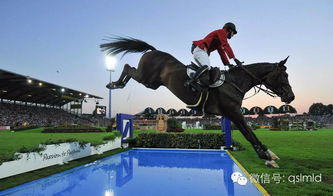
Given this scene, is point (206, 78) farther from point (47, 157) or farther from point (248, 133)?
point (47, 157)

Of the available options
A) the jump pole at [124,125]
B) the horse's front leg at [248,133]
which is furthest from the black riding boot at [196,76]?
the jump pole at [124,125]

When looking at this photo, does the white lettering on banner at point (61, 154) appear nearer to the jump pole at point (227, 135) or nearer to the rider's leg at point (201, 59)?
the rider's leg at point (201, 59)

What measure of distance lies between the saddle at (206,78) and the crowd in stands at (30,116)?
44.0 metres

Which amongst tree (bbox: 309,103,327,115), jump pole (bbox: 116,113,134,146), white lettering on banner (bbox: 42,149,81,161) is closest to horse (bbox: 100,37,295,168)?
white lettering on banner (bbox: 42,149,81,161)

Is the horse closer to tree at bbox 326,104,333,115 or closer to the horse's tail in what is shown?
the horse's tail

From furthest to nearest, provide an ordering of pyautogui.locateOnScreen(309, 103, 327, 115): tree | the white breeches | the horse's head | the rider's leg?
pyautogui.locateOnScreen(309, 103, 327, 115): tree → the horse's head → the white breeches → the rider's leg

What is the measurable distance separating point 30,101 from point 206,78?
62.2 meters

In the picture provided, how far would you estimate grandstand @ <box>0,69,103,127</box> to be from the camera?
36688 mm

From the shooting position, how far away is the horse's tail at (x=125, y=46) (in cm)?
324

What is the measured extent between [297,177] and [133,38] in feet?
14.7

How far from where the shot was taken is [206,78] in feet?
10.2

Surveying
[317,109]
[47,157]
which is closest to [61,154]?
[47,157]

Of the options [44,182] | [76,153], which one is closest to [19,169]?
[44,182]

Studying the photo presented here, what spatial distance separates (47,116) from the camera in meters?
53.2
